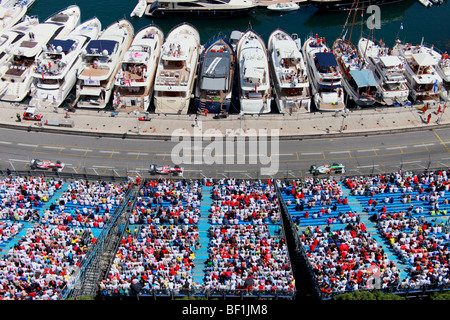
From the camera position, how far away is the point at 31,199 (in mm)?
47000

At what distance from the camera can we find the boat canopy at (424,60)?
65438mm

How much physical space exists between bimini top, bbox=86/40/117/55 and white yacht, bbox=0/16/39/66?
13630 millimetres

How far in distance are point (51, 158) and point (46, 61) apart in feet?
56.1

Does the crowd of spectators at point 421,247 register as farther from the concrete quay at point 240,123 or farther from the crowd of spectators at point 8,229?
the crowd of spectators at point 8,229

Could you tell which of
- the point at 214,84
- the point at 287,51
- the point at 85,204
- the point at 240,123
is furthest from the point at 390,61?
the point at 85,204

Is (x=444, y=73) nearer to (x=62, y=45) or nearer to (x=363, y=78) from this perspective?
(x=363, y=78)

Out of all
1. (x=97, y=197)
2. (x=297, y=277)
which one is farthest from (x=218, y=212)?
(x=97, y=197)

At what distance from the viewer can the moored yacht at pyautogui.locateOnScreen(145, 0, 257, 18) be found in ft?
290

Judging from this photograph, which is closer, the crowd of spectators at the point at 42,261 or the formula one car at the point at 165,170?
the crowd of spectators at the point at 42,261

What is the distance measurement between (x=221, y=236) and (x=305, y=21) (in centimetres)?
5891

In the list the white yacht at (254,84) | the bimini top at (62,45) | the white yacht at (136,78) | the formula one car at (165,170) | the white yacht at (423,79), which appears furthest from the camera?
the bimini top at (62,45)

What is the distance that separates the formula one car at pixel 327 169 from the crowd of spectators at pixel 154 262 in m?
17.1

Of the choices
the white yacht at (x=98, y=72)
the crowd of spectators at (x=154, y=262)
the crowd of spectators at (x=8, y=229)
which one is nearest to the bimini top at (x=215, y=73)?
the white yacht at (x=98, y=72)

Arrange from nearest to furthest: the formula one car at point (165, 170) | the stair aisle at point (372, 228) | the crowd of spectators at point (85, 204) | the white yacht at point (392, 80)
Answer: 1. the stair aisle at point (372, 228)
2. the crowd of spectators at point (85, 204)
3. the formula one car at point (165, 170)
4. the white yacht at point (392, 80)
